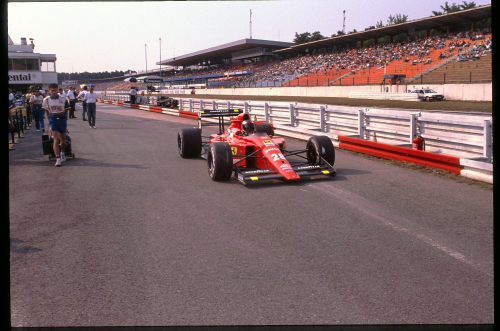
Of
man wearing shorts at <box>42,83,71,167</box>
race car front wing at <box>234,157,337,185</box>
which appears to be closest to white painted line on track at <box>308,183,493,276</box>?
race car front wing at <box>234,157,337,185</box>

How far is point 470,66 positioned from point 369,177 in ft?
85.1

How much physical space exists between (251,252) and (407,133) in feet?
23.5

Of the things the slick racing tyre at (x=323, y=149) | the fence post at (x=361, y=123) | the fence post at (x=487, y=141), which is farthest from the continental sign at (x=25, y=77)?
the fence post at (x=487, y=141)

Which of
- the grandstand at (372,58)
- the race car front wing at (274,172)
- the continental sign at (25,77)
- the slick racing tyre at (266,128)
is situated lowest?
the race car front wing at (274,172)

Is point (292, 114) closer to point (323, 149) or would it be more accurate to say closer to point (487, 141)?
point (323, 149)

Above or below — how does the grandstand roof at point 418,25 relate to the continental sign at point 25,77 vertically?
above

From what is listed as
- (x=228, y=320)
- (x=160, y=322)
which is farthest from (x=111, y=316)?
(x=228, y=320)

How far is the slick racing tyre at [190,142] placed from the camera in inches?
389

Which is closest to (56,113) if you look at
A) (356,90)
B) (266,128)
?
(266,128)

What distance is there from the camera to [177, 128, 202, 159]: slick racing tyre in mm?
9875

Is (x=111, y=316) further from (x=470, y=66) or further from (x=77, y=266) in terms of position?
(x=470, y=66)

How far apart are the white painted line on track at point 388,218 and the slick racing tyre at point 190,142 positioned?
376cm

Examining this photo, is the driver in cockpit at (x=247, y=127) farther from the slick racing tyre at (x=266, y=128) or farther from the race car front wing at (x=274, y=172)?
the slick racing tyre at (x=266, y=128)

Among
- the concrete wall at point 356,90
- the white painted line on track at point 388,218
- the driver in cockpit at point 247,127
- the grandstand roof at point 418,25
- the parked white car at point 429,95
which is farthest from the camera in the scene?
the grandstand roof at point 418,25
